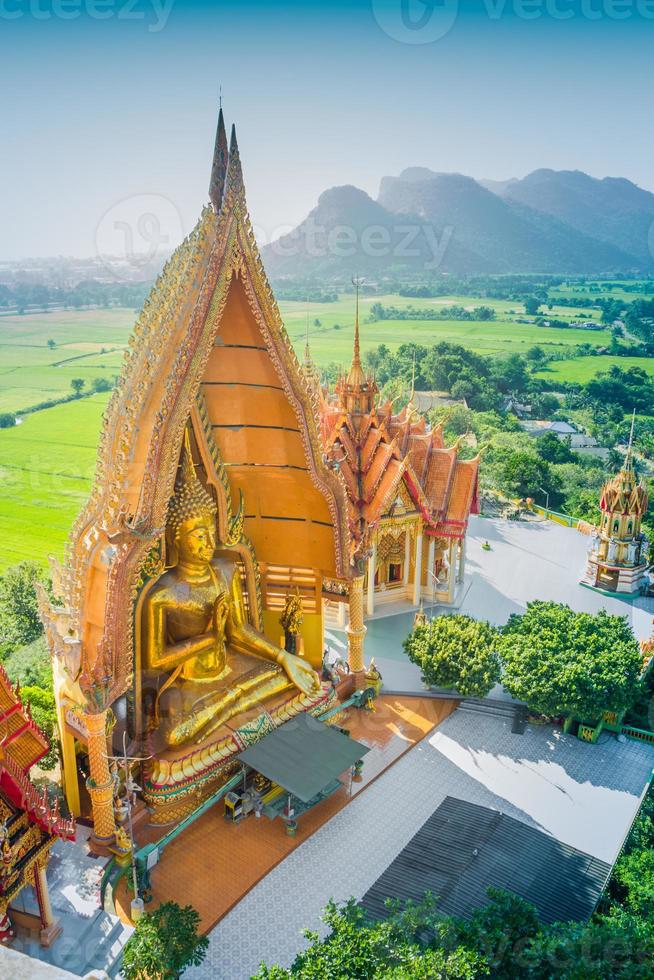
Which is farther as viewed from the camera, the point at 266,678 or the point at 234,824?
the point at 266,678

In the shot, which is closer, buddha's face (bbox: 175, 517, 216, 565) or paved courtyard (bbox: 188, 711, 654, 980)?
paved courtyard (bbox: 188, 711, 654, 980)

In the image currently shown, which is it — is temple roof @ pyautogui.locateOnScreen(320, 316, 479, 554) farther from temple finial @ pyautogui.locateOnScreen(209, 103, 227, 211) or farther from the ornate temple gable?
temple finial @ pyautogui.locateOnScreen(209, 103, 227, 211)

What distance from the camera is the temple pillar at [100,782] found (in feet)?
37.1

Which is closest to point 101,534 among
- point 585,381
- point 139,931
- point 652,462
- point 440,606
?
point 139,931

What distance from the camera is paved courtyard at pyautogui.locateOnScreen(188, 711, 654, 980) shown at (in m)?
11.1

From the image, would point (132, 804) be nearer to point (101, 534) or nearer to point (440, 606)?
point (101, 534)

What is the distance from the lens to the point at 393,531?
2144cm

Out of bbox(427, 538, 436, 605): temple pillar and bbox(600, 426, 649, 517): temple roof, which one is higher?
bbox(600, 426, 649, 517): temple roof

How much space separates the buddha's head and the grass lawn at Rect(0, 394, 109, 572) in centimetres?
2142

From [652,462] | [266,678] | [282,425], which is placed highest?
[282,425]

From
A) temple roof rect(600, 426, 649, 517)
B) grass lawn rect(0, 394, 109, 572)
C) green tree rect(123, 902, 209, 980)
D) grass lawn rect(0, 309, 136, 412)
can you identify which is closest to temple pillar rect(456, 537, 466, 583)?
temple roof rect(600, 426, 649, 517)

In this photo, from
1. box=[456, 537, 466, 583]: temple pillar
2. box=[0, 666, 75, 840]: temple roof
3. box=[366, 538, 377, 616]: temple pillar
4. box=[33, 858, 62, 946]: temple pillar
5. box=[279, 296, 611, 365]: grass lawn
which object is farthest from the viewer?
box=[279, 296, 611, 365]: grass lawn

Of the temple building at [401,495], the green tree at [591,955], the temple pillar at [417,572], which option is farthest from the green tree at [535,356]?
the green tree at [591,955]

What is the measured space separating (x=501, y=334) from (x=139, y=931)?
99.3m
